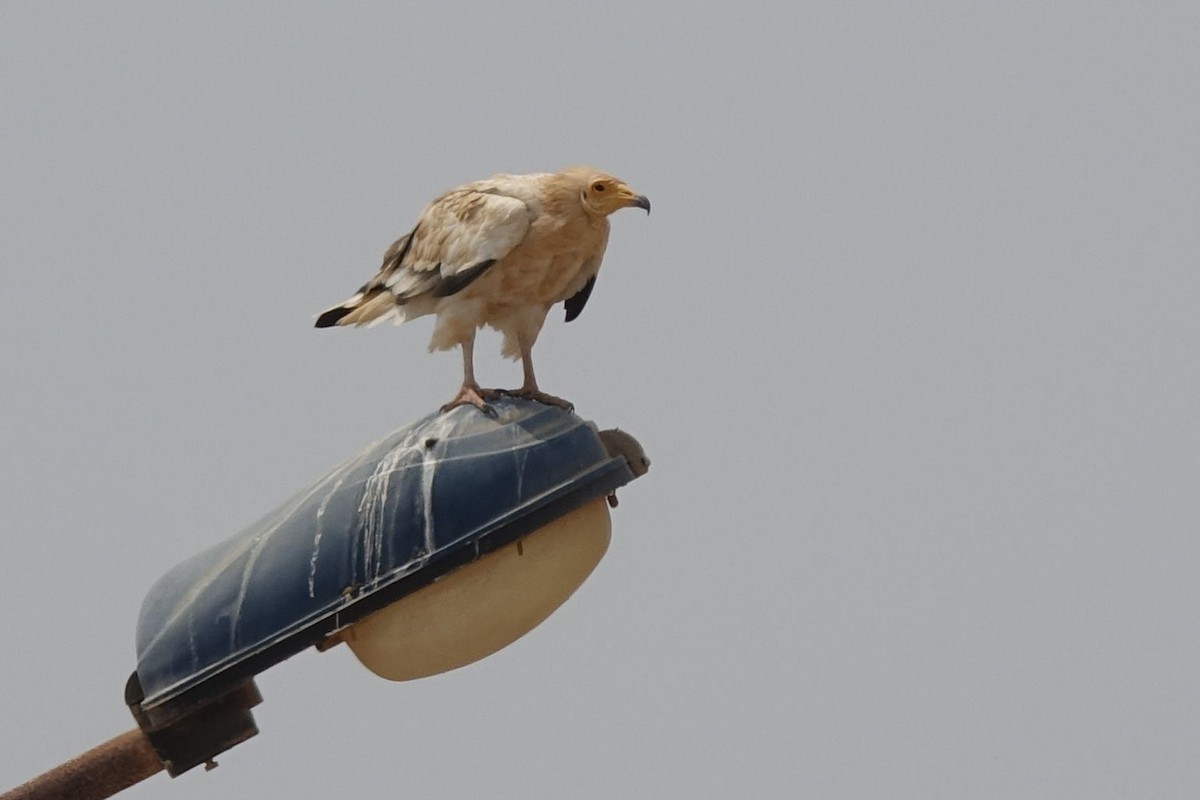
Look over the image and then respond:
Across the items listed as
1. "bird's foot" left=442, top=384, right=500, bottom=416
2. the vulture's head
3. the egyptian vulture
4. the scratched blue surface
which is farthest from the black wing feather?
the scratched blue surface

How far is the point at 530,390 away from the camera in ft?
20.1

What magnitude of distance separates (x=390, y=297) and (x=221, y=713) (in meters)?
1.22

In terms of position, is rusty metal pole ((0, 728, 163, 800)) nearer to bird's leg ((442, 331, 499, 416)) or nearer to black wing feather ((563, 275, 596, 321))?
bird's leg ((442, 331, 499, 416))

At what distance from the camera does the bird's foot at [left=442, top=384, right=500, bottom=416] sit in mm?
5867

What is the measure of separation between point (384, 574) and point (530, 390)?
842 millimetres

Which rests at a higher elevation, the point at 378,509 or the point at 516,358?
the point at 516,358

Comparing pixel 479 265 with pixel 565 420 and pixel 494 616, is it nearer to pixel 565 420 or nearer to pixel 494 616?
pixel 565 420

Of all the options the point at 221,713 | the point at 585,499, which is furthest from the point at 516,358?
the point at 221,713

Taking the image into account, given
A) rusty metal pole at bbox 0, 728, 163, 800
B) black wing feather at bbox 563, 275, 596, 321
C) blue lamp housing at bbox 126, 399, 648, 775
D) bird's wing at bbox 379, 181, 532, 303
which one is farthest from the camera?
black wing feather at bbox 563, 275, 596, 321

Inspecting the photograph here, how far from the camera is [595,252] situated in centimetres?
616

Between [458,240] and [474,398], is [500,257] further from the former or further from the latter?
[474,398]

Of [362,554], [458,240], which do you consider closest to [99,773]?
[362,554]

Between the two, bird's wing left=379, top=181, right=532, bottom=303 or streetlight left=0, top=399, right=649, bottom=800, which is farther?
bird's wing left=379, top=181, right=532, bottom=303

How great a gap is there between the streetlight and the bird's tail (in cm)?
45
